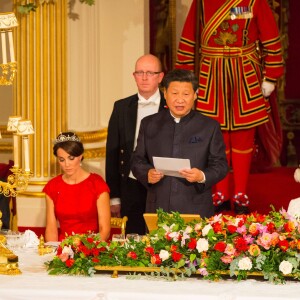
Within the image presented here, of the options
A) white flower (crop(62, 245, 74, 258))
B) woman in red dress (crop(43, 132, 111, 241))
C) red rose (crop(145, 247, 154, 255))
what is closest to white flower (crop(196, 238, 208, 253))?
red rose (crop(145, 247, 154, 255))

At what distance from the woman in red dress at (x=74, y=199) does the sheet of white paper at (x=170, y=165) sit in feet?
1.98

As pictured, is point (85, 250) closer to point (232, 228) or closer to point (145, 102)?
point (232, 228)

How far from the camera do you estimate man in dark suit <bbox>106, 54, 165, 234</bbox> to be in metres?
6.44

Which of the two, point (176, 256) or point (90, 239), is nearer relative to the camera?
point (176, 256)

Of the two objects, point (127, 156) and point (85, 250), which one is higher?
point (127, 156)

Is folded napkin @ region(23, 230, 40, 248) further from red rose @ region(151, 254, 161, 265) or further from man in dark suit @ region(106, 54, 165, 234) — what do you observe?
man in dark suit @ region(106, 54, 165, 234)

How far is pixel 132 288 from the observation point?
14.5ft

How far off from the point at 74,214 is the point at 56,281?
4.93ft

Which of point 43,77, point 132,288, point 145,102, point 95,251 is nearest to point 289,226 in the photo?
point 132,288

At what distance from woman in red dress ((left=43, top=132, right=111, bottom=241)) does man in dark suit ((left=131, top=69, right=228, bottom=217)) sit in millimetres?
349

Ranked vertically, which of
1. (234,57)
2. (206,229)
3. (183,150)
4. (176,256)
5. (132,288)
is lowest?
(132,288)

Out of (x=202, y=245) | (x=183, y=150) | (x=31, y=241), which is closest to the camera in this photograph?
(x=202, y=245)

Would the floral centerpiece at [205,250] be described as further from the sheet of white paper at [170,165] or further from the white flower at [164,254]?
the sheet of white paper at [170,165]

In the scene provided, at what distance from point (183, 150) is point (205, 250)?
1234 mm
